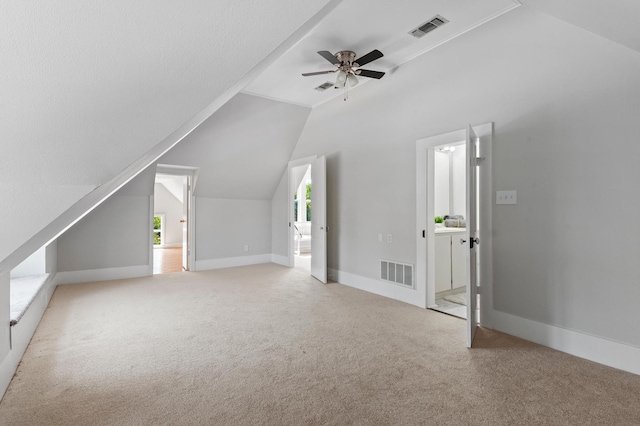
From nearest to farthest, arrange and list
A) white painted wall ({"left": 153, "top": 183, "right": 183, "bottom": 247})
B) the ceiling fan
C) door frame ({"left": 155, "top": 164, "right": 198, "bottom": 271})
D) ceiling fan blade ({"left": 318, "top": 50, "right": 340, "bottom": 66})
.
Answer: ceiling fan blade ({"left": 318, "top": 50, "right": 340, "bottom": 66}), the ceiling fan, door frame ({"left": 155, "top": 164, "right": 198, "bottom": 271}), white painted wall ({"left": 153, "top": 183, "right": 183, "bottom": 247})

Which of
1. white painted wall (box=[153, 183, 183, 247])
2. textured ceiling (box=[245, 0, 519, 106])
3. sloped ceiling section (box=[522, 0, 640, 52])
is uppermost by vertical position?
textured ceiling (box=[245, 0, 519, 106])

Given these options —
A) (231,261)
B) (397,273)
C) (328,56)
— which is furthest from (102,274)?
(328,56)

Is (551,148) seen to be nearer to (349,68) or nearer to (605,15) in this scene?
(605,15)

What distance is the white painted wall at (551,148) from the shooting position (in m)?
2.52

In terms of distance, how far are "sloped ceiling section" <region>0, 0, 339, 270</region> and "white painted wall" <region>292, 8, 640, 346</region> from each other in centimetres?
246

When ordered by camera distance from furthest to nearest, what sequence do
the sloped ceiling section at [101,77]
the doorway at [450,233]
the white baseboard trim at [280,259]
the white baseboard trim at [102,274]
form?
the white baseboard trim at [280,259] → the white baseboard trim at [102,274] → the doorway at [450,233] → the sloped ceiling section at [101,77]

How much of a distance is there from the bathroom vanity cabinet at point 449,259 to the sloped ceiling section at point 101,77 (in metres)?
3.65

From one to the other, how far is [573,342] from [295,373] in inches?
89.3

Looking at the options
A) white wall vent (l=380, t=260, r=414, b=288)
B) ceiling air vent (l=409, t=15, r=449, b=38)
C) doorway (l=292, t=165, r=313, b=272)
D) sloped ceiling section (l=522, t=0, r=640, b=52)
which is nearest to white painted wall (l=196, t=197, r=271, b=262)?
doorway (l=292, t=165, r=313, b=272)

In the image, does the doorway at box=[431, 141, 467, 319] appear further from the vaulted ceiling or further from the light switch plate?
the vaulted ceiling

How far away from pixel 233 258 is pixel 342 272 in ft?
8.77

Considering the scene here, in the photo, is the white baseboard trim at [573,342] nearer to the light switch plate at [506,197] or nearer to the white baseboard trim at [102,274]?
the light switch plate at [506,197]

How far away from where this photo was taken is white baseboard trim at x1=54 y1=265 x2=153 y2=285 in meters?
5.25

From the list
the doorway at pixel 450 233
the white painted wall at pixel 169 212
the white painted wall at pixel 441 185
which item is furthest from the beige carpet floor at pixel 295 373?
the white painted wall at pixel 169 212
